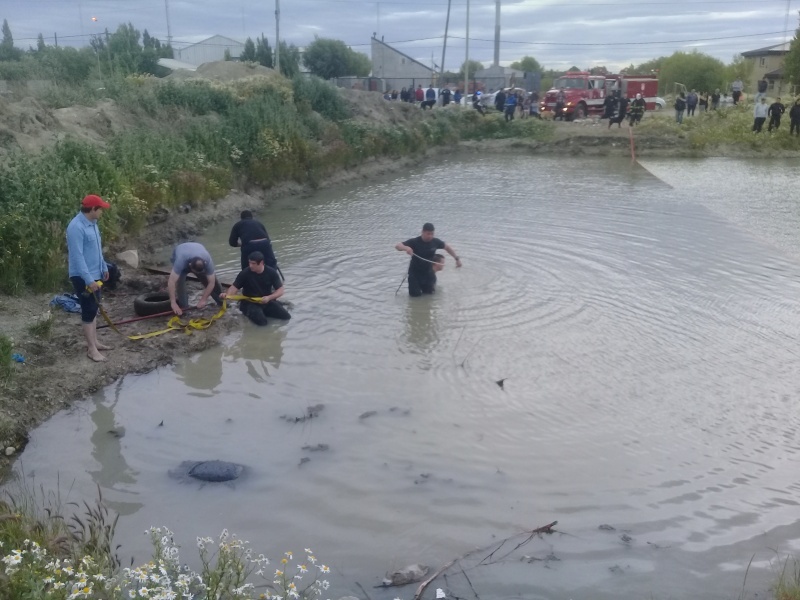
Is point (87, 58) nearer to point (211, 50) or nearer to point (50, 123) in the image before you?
point (50, 123)

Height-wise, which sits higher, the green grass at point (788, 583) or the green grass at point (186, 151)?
the green grass at point (186, 151)

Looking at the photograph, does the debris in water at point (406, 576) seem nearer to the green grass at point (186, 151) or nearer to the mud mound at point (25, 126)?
the green grass at point (186, 151)

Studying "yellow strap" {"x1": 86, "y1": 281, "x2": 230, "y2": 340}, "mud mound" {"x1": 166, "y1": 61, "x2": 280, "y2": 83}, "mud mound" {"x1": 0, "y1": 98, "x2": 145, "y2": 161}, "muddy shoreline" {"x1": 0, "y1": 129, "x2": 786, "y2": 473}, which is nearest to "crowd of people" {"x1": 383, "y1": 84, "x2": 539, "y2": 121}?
"mud mound" {"x1": 166, "y1": 61, "x2": 280, "y2": 83}

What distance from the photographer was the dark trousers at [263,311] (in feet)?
36.1

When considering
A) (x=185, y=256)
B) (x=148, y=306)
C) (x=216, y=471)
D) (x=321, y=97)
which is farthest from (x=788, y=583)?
(x=321, y=97)

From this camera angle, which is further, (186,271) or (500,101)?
(500,101)

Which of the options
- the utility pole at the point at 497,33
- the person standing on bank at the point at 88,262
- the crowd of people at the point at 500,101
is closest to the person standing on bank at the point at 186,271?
the person standing on bank at the point at 88,262

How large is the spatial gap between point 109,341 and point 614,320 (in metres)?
7.19

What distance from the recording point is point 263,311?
1118 centimetres

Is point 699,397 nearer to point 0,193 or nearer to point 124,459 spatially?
point 124,459

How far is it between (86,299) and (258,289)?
2.72 meters

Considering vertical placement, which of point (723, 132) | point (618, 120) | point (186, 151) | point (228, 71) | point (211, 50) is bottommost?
point (186, 151)

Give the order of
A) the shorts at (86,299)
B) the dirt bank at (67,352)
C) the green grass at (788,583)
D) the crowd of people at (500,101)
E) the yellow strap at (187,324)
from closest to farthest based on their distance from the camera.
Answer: the green grass at (788,583) < the dirt bank at (67,352) < the shorts at (86,299) < the yellow strap at (187,324) < the crowd of people at (500,101)

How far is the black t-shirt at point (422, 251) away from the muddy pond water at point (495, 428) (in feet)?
1.80
